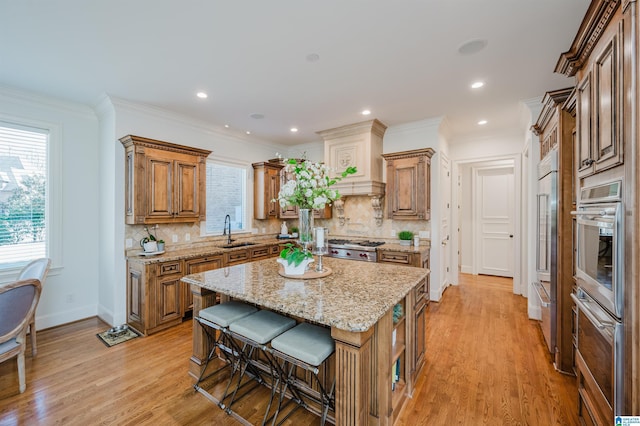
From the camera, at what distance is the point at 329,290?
190 cm

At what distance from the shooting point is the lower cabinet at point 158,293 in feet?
10.7

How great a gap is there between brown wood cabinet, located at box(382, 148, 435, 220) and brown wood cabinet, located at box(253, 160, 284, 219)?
221cm

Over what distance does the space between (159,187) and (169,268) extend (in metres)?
1.10

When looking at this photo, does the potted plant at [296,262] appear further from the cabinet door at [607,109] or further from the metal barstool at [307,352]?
the cabinet door at [607,109]

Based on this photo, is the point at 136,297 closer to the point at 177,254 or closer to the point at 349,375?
the point at 177,254

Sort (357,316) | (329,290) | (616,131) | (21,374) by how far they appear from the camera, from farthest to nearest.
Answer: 1. (21,374)
2. (329,290)
3. (357,316)
4. (616,131)

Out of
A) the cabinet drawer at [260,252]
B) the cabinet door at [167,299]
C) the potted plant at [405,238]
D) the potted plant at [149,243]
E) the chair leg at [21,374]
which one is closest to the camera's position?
the chair leg at [21,374]

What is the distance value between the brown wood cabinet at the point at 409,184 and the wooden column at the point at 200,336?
10.3 feet

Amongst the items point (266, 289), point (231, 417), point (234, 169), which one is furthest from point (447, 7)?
point (234, 169)

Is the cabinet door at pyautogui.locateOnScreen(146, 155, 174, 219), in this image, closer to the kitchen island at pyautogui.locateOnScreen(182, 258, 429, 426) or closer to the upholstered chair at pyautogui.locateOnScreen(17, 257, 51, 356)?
the upholstered chair at pyautogui.locateOnScreen(17, 257, 51, 356)

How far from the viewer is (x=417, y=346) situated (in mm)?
2389

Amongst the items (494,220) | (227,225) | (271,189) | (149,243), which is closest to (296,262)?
(149,243)

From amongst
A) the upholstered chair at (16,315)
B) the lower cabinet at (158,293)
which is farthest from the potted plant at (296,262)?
the upholstered chair at (16,315)

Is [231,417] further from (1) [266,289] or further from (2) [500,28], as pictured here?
(2) [500,28]
